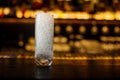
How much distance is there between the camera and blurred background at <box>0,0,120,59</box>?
3.26m

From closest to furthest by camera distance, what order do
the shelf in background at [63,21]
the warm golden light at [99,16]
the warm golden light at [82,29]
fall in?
1. the shelf in background at [63,21]
2. the warm golden light at [99,16]
3. the warm golden light at [82,29]

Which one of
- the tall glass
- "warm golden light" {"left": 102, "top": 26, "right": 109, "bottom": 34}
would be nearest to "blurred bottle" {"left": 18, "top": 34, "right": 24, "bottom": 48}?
"warm golden light" {"left": 102, "top": 26, "right": 109, "bottom": 34}

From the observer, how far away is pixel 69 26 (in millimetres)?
3479

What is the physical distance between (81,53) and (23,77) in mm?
2438

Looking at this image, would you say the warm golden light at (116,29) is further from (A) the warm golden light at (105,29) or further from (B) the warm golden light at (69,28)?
(B) the warm golden light at (69,28)

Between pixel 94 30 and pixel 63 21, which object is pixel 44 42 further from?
pixel 94 30

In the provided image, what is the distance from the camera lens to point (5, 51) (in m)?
3.26

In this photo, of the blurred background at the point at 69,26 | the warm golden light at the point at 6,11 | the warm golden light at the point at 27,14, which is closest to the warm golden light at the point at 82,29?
the blurred background at the point at 69,26

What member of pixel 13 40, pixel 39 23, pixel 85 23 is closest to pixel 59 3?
pixel 85 23

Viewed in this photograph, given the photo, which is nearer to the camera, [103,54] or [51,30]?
[51,30]

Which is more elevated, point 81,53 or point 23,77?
point 23,77

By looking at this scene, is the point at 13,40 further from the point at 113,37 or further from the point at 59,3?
the point at 113,37

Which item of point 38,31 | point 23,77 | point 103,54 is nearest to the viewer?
point 23,77

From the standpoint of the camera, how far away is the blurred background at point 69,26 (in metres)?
3.26
